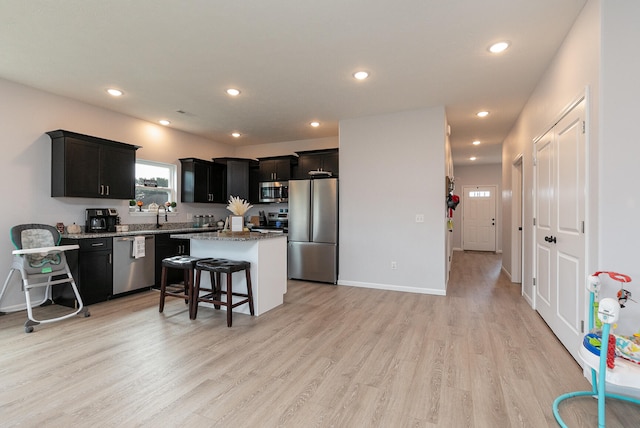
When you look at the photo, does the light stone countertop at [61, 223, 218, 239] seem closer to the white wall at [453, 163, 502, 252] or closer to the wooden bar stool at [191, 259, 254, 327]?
the wooden bar stool at [191, 259, 254, 327]

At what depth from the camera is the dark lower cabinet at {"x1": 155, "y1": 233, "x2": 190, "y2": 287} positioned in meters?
4.72

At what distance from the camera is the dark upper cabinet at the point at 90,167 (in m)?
3.88

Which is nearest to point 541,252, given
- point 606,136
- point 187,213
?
point 606,136

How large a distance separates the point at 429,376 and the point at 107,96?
488 centimetres

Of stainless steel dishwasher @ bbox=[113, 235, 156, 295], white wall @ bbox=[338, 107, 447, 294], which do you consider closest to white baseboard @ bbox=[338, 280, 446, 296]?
white wall @ bbox=[338, 107, 447, 294]

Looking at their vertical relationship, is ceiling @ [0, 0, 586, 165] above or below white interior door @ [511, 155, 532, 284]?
above

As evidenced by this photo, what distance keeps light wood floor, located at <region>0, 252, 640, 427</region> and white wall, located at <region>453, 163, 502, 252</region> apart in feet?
21.1

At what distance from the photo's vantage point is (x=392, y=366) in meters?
2.37

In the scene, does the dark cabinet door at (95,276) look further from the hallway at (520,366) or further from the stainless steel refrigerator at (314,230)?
the hallway at (520,366)

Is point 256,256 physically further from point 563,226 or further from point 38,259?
point 563,226

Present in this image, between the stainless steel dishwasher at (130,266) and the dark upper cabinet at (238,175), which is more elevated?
the dark upper cabinet at (238,175)

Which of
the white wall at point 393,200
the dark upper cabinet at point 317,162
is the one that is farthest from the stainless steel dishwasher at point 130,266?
the white wall at point 393,200

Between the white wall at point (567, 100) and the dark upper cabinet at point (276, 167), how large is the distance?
3.91m

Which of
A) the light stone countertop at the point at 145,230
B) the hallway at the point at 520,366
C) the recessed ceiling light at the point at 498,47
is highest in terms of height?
the recessed ceiling light at the point at 498,47
